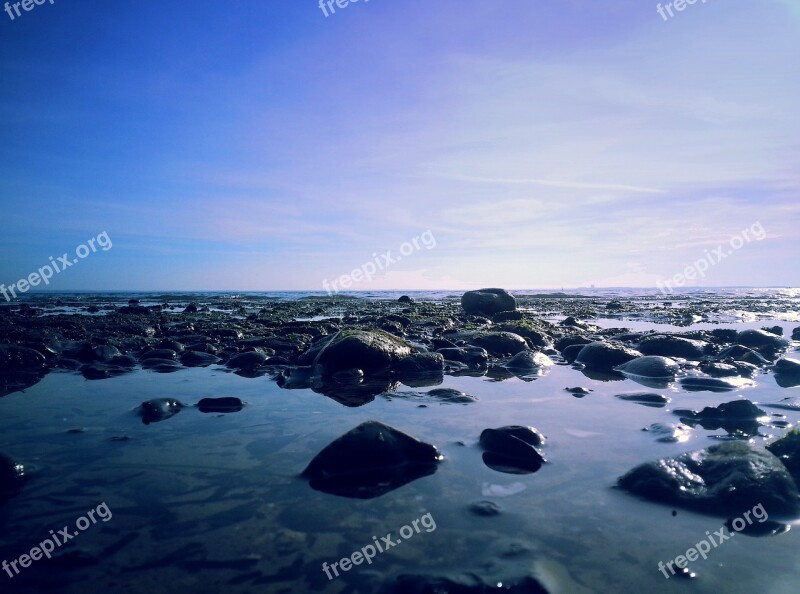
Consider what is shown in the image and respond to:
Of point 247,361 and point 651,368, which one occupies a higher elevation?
point 247,361

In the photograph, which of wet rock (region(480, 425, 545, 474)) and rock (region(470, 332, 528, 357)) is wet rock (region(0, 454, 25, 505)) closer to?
wet rock (region(480, 425, 545, 474))

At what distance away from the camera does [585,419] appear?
22.6 ft

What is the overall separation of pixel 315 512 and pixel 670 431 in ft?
16.4

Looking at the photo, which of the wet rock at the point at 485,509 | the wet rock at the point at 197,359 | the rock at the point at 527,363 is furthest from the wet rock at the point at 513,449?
the wet rock at the point at 197,359

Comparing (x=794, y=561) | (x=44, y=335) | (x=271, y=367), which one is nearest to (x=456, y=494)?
(x=794, y=561)

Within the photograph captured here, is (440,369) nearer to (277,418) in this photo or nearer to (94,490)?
(277,418)

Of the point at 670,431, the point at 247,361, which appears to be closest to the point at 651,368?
the point at 670,431

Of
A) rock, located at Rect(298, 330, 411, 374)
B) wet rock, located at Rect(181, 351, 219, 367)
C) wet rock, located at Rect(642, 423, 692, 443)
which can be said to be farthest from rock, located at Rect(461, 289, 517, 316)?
wet rock, located at Rect(642, 423, 692, 443)

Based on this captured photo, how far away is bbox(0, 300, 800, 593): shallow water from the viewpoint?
319 centimetres

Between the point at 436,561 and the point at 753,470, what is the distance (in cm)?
330

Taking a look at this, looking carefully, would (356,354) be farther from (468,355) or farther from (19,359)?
(19,359)

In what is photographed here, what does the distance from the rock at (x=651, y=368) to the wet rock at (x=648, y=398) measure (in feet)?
7.79

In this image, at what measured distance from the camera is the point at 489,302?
101 feet

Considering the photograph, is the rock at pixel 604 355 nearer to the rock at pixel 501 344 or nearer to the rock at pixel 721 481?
the rock at pixel 501 344
